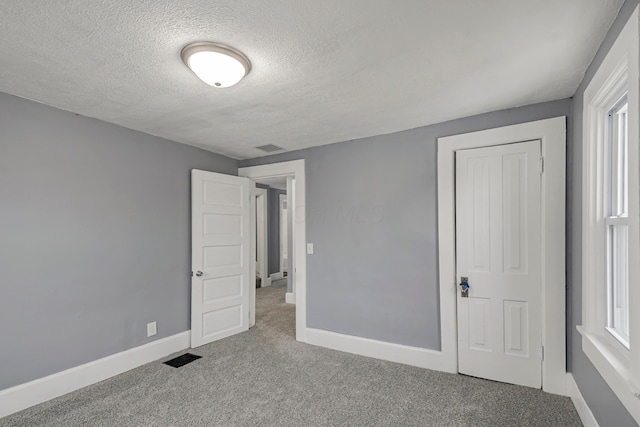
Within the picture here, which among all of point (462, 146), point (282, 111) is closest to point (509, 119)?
point (462, 146)

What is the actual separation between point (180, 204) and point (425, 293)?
9.07ft

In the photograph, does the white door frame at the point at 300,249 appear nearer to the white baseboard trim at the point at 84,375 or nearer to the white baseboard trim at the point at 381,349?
the white baseboard trim at the point at 381,349

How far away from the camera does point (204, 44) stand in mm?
1684

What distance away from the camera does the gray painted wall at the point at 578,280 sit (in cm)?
171

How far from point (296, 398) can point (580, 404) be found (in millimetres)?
1999

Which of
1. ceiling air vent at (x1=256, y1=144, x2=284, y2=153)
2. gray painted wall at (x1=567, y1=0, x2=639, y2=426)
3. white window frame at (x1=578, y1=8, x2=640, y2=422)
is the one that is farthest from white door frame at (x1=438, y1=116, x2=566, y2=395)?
ceiling air vent at (x1=256, y1=144, x2=284, y2=153)

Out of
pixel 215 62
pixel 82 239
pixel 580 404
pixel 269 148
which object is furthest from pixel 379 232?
pixel 82 239

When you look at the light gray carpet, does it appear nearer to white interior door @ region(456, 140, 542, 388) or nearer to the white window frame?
white interior door @ region(456, 140, 542, 388)

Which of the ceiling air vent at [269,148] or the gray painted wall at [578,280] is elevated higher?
the ceiling air vent at [269,148]

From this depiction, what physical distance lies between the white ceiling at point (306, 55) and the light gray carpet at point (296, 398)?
7.56 ft

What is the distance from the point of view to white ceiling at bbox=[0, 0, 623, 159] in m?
1.46

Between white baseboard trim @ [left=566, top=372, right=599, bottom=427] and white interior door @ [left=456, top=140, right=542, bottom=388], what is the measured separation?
200 millimetres

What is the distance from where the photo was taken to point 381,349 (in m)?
3.30

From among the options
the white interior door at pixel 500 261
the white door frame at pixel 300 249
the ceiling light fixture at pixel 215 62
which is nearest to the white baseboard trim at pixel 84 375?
the white door frame at pixel 300 249
